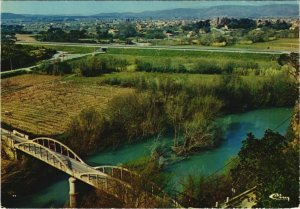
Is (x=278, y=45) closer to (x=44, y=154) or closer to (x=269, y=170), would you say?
(x=44, y=154)

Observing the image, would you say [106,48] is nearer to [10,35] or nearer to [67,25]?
[67,25]

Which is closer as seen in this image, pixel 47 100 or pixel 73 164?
pixel 73 164

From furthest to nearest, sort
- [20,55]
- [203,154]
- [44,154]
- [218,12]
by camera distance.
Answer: [20,55]
[218,12]
[203,154]
[44,154]

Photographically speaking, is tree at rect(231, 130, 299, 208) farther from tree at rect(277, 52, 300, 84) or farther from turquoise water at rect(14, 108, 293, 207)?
tree at rect(277, 52, 300, 84)

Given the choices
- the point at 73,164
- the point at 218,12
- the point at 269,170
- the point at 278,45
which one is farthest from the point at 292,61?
the point at 73,164

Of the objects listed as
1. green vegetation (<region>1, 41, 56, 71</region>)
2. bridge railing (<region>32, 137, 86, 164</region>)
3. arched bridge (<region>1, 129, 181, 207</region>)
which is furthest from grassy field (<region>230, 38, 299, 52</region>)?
arched bridge (<region>1, 129, 181, 207</region>)

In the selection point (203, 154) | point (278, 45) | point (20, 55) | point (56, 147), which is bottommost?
point (203, 154)
